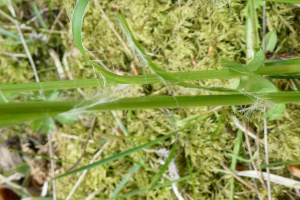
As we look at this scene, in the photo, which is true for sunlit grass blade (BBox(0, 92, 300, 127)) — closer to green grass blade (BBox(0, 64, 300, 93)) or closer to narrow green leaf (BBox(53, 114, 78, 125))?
green grass blade (BBox(0, 64, 300, 93))

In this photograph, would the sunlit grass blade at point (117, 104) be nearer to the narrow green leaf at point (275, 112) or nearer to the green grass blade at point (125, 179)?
the narrow green leaf at point (275, 112)

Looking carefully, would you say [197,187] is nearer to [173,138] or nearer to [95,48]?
[173,138]

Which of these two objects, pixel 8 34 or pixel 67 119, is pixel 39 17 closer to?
pixel 8 34

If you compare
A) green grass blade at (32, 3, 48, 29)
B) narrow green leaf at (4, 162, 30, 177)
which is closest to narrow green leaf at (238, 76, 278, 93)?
green grass blade at (32, 3, 48, 29)

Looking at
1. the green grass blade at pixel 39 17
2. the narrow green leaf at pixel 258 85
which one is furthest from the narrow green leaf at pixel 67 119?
the narrow green leaf at pixel 258 85

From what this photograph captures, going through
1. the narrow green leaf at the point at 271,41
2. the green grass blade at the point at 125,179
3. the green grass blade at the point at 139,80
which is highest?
the narrow green leaf at the point at 271,41

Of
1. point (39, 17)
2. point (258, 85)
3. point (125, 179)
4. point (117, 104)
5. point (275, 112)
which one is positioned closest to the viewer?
point (117, 104)

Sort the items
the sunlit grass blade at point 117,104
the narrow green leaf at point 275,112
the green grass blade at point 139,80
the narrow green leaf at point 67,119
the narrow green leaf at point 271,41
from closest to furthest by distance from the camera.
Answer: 1. the sunlit grass blade at point 117,104
2. the green grass blade at point 139,80
3. the narrow green leaf at point 275,112
4. the narrow green leaf at point 271,41
5. the narrow green leaf at point 67,119

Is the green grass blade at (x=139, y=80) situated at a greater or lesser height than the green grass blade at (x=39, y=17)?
lesser

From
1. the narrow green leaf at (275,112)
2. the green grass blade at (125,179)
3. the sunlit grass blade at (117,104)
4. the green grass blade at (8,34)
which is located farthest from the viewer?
the green grass blade at (8,34)

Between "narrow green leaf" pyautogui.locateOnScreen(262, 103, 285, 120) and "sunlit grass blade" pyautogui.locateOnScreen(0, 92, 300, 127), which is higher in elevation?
"sunlit grass blade" pyautogui.locateOnScreen(0, 92, 300, 127)

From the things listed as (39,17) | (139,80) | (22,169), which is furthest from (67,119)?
(139,80)
